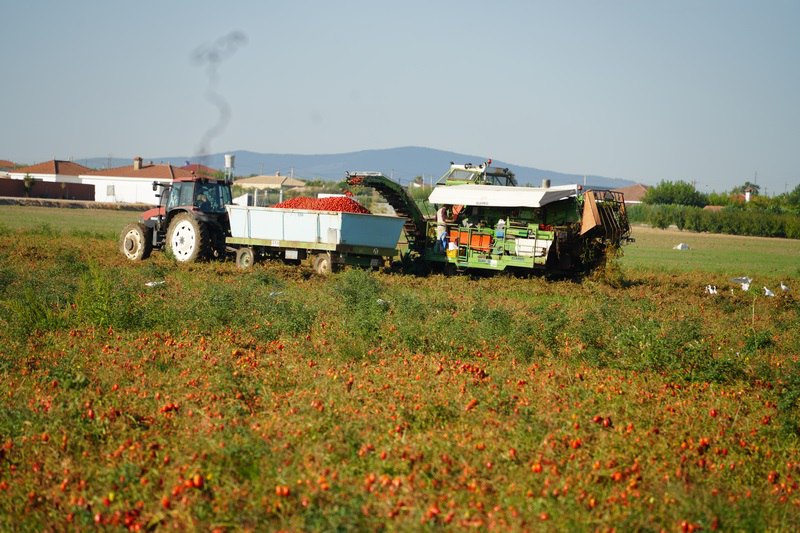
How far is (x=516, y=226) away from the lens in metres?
20.1

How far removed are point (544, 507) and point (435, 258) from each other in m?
16.2

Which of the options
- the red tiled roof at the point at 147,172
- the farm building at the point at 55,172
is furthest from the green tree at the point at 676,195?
the farm building at the point at 55,172

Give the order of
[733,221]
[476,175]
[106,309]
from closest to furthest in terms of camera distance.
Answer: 1. [106,309]
2. [476,175]
3. [733,221]

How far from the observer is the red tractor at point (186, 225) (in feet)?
69.2

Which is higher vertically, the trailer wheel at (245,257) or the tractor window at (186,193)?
the tractor window at (186,193)

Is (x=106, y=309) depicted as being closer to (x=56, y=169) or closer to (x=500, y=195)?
(x=500, y=195)

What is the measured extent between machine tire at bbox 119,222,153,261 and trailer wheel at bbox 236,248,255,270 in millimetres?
2675

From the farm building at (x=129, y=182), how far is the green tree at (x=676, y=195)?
53.3 m

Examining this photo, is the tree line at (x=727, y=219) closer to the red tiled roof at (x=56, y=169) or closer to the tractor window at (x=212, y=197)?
the tractor window at (x=212, y=197)

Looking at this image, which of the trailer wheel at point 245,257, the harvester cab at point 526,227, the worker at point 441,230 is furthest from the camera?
the worker at point 441,230

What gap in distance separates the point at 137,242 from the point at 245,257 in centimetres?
336

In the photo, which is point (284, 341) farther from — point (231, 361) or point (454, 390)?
point (454, 390)

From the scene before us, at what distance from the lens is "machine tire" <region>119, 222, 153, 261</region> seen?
72.4 feet

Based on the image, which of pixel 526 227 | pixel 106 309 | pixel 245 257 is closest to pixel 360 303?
pixel 106 309
